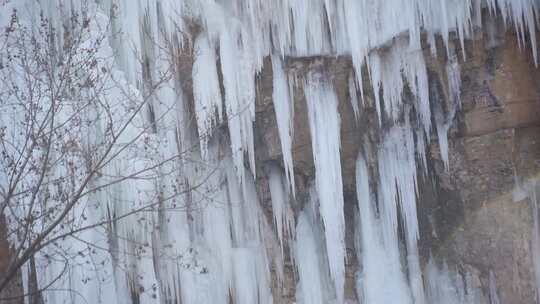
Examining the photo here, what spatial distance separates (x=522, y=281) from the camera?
9.05m

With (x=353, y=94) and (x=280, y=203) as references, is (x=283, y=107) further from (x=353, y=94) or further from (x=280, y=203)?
(x=280, y=203)

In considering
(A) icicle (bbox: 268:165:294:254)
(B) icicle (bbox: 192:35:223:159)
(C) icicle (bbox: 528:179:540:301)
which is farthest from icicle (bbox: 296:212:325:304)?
(C) icicle (bbox: 528:179:540:301)

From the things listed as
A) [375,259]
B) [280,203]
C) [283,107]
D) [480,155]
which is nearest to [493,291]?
[375,259]

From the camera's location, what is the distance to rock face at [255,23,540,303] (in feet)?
29.9

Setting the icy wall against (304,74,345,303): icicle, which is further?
(304,74,345,303): icicle

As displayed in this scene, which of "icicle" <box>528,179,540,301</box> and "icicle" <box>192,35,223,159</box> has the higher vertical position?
"icicle" <box>192,35,223,159</box>

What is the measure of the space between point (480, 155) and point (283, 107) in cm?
216

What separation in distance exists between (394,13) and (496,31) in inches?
41.8

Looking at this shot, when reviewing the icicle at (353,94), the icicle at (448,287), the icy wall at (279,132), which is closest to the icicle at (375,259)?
the icy wall at (279,132)

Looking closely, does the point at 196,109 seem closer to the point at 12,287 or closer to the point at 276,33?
the point at 276,33

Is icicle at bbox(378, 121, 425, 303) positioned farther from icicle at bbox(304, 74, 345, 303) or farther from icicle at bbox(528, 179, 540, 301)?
icicle at bbox(528, 179, 540, 301)

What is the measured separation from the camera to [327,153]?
942cm

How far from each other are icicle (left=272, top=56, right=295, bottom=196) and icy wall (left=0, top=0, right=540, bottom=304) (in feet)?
0.05

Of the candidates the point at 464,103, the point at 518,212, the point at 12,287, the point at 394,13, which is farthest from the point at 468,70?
the point at 12,287
